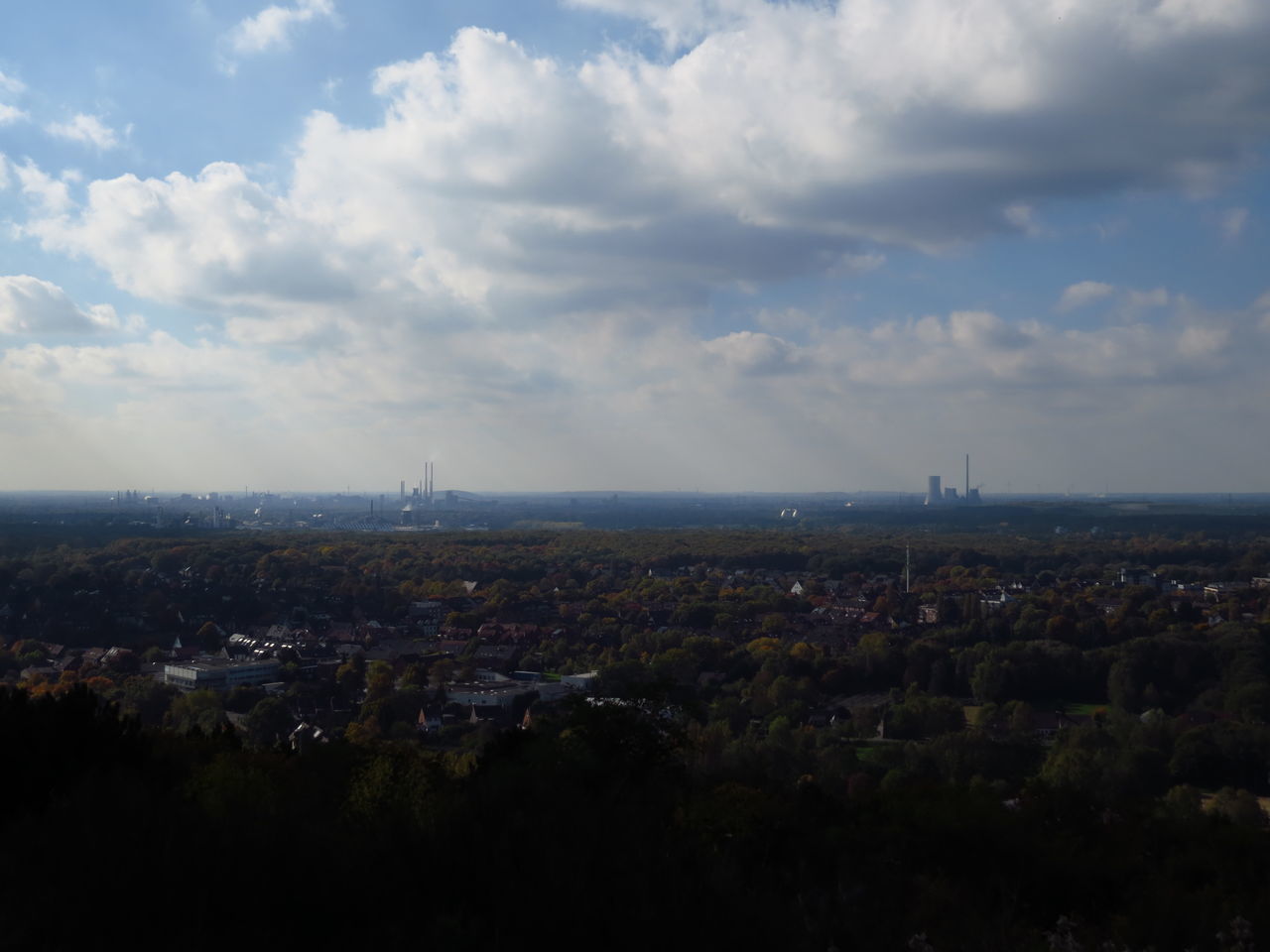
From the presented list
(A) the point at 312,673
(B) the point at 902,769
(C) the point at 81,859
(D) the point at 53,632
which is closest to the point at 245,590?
(D) the point at 53,632

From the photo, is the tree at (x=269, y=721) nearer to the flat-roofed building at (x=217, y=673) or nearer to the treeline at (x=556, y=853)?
the flat-roofed building at (x=217, y=673)

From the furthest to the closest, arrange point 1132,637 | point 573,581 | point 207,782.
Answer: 1. point 573,581
2. point 1132,637
3. point 207,782

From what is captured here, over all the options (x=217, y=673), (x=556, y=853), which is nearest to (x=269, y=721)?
(x=217, y=673)

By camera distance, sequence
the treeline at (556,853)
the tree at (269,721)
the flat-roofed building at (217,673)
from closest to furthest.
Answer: the treeline at (556,853) < the tree at (269,721) < the flat-roofed building at (217,673)

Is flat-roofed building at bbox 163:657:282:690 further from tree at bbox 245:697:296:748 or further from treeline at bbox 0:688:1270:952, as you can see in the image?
treeline at bbox 0:688:1270:952

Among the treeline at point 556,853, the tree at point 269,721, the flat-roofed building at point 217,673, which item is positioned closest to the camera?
the treeline at point 556,853

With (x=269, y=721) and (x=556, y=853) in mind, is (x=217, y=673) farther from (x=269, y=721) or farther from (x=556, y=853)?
(x=556, y=853)

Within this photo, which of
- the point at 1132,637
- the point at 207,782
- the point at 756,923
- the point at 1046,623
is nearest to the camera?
the point at 756,923

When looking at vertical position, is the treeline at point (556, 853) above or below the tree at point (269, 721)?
above

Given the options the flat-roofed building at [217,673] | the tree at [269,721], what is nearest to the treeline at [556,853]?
the tree at [269,721]

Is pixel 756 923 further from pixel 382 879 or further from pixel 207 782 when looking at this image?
pixel 207 782

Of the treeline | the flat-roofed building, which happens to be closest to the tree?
the flat-roofed building
